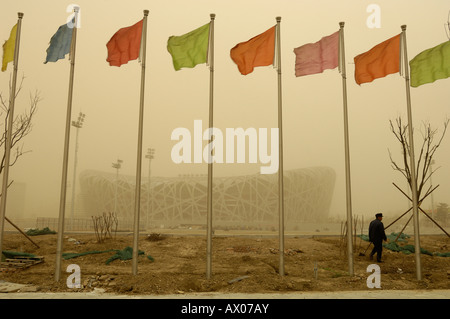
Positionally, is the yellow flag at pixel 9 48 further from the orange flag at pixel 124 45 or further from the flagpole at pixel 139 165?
the flagpole at pixel 139 165

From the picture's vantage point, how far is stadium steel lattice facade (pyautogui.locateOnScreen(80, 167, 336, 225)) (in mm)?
59906

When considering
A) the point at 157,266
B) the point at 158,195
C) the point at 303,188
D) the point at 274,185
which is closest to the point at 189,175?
the point at 158,195

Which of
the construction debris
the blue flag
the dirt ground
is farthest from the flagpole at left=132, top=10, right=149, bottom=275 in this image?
the construction debris

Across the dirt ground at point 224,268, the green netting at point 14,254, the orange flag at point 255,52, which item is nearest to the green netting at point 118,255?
the dirt ground at point 224,268

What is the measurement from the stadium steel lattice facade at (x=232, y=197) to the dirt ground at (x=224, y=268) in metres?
40.8

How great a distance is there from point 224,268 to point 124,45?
805 centimetres

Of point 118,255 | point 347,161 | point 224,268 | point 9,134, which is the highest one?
point 9,134

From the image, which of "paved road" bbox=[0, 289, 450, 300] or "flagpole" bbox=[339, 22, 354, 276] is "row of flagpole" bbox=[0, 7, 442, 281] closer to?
"flagpole" bbox=[339, 22, 354, 276]

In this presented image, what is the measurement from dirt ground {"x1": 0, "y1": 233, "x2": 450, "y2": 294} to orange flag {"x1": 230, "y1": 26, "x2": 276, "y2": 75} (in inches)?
262

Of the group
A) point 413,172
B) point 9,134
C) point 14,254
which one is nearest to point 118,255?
point 14,254

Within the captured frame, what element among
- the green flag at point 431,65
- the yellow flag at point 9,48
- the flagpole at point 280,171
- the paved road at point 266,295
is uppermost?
the yellow flag at point 9,48

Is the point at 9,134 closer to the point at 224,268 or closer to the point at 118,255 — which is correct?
the point at 118,255

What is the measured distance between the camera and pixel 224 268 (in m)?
12.5

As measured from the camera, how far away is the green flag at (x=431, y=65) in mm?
11992
